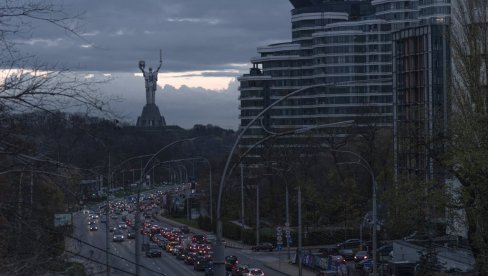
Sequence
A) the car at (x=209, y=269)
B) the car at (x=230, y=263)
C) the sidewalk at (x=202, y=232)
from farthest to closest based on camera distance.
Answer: the sidewalk at (x=202, y=232)
the car at (x=230, y=263)
the car at (x=209, y=269)

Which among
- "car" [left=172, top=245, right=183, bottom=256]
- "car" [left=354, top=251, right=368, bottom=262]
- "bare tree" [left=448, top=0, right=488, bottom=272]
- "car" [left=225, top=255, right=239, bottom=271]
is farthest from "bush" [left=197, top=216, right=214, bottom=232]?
"bare tree" [left=448, top=0, right=488, bottom=272]

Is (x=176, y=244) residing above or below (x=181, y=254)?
below

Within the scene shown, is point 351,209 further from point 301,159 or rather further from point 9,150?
point 9,150

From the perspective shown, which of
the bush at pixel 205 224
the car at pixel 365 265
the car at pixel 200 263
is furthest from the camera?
the bush at pixel 205 224

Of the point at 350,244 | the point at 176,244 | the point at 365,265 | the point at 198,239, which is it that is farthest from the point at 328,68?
the point at 365,265

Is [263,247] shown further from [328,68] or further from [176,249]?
[328,68]

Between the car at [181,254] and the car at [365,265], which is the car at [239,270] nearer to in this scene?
the car at [365,265]

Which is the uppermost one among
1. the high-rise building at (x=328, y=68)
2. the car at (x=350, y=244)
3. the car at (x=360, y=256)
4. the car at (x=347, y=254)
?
the high-rise building at (x=328, y=68)

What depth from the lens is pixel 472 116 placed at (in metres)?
21.2

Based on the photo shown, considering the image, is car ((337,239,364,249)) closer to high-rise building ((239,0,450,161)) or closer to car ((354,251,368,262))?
car ((354,251,368,262))

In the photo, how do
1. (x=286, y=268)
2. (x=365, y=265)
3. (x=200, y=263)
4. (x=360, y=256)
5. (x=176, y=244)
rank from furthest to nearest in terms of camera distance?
1. (x=176, y=244)
2. (x=360, y=256)
3. (x=286, y=268)
4. (x=200, y=263)
5. (x=365, y=265)

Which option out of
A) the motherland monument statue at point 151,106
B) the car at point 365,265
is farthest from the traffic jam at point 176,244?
the motherland monument statue at point 151,106

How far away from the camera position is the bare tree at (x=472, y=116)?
20078 mm

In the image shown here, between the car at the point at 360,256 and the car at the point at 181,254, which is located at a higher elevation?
the car at the point at 360,256
